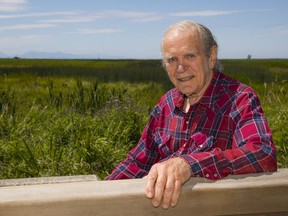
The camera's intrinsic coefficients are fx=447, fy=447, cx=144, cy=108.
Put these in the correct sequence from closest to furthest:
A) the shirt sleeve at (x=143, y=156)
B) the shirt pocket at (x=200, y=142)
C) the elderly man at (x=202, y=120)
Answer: the elderly man at (x=202, y=120) → the shirt pocket at (x=200, y=142) → the shirt sleeve at (x=143, y=156)

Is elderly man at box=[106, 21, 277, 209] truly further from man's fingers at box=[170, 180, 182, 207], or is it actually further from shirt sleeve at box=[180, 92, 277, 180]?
man's fingers at box=[170, 180, 182, 207]

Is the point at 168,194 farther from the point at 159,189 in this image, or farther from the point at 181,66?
the point at 181,66

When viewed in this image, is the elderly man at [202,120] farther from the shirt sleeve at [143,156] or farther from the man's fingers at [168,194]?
the man's fingers at [168,194]

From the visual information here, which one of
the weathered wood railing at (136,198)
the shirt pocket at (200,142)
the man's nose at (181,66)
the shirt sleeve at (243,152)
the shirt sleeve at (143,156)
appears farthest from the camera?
Result: the shirt sleeve at (143,156)

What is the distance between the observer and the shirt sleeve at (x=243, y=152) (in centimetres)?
151

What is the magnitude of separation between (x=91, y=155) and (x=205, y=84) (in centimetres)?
244

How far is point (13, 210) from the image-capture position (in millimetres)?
1098

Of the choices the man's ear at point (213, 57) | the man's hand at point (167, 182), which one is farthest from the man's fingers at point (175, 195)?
the man's ear at point (213, 57)

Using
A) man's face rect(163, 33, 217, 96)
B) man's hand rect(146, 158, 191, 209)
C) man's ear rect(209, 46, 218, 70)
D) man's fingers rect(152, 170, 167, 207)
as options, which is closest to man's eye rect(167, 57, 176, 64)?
man's face rect(163, 33, 217, 96)

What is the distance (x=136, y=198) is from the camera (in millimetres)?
1146

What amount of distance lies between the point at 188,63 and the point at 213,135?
1.20 ft

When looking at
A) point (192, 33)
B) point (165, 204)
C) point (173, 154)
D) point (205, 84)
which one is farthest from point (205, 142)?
point (165, 204)

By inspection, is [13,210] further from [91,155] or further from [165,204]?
[91,155]

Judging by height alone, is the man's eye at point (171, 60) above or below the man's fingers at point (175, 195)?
above
